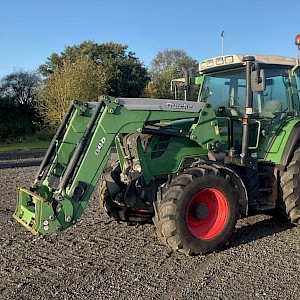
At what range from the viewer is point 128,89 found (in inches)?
1812

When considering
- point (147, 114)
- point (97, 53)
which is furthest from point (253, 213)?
point (97, 53)

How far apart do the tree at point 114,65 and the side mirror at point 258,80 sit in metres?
37.1

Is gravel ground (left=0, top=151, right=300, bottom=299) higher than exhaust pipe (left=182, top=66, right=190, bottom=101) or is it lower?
lower

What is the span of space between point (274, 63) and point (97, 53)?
46451mm

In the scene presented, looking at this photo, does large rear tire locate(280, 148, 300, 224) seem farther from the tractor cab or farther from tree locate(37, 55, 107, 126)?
tree locate(37, 55, 107, 126)

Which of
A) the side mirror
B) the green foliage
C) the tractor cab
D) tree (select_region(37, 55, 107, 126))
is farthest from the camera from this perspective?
the green foliage

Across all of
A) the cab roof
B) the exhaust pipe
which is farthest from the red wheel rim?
the exhaust pipe

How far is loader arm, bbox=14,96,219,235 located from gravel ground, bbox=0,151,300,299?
526 millimetres

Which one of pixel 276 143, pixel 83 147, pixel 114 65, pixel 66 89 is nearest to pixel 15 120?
pixel 66 89

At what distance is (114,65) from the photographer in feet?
153

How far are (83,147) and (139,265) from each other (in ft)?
5.02

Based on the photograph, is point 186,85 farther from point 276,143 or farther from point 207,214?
point 207,214

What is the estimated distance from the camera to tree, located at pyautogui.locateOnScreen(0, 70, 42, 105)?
4244 centimetres

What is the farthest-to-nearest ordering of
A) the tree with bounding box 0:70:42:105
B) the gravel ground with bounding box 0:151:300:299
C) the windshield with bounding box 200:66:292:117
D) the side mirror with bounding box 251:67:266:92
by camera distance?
the tree with bounding box 0:70:42:105, the windshield with bounding box 200:66:292:117, the side mirror with bounding box 251:67:266:92, the gravel ground with bounding box 0:151:300:299
